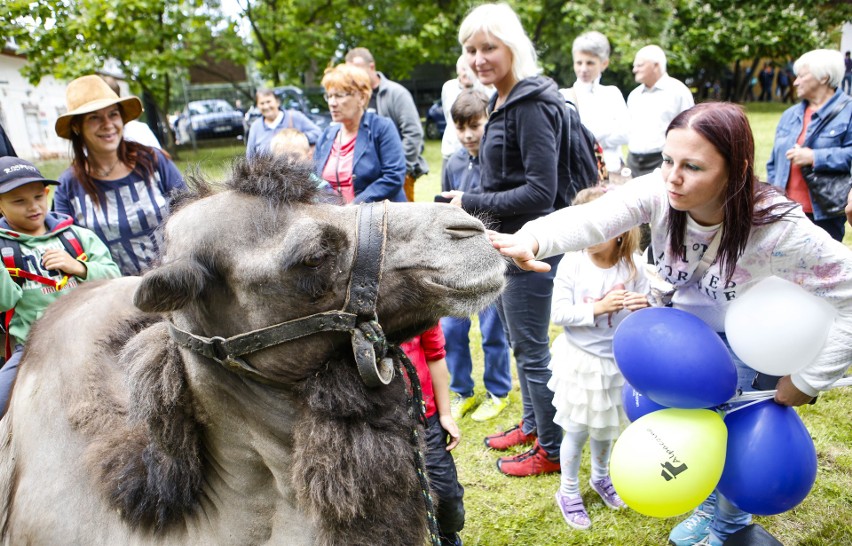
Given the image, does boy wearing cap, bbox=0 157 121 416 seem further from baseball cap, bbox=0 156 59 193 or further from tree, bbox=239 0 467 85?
tree, bbox=239 0 467 85

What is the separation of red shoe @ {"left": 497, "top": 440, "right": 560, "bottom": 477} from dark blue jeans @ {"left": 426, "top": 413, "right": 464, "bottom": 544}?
3.64ft

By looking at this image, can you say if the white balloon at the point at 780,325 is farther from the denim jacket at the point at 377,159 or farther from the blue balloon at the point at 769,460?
the denim jacket at the point at 377,159

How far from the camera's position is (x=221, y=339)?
1.80m

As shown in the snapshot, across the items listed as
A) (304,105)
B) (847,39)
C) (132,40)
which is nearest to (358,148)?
(847,39)

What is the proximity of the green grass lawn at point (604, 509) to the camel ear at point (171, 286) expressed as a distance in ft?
4.42

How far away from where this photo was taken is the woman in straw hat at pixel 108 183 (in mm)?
3535

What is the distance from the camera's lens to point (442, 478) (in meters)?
2.81

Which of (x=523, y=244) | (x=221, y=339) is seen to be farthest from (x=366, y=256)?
(x=523, y=244)

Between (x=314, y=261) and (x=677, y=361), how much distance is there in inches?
57.6

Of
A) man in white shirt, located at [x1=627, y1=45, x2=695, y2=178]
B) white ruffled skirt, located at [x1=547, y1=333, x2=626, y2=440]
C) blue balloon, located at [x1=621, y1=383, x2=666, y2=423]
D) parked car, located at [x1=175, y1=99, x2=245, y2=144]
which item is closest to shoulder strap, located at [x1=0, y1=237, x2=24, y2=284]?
white ruffled skirt, located at [x1=547, y1=333, x2=626, y2=440]

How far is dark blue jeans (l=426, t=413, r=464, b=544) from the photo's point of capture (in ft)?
9.19

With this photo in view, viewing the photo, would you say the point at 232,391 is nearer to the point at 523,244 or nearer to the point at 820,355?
the point at 523,244

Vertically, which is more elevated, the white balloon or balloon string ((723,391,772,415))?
the white balloon

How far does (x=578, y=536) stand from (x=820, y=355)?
1700 millimetres
